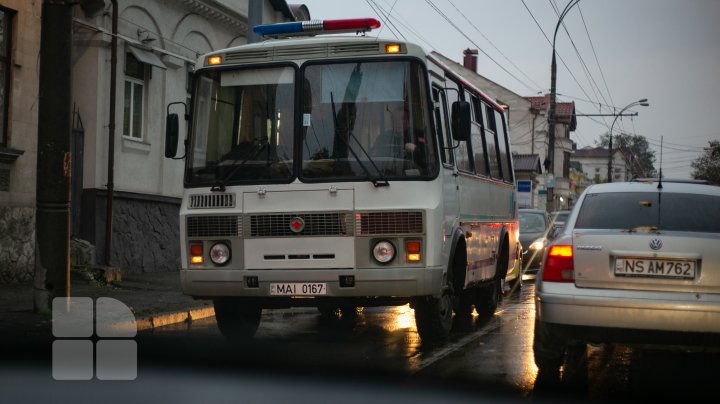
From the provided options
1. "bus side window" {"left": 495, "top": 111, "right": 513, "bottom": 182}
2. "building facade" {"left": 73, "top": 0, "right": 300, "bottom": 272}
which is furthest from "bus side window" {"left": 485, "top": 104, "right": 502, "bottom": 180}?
"building facade" {"left": 73, "top": 0, "right": 300, "bottom": 272}

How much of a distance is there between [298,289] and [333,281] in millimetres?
354

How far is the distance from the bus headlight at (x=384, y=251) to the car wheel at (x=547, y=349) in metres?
2.02

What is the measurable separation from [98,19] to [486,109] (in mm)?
8617

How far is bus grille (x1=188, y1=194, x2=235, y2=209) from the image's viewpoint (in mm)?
9719

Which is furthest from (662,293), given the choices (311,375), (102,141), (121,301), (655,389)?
(102,141)

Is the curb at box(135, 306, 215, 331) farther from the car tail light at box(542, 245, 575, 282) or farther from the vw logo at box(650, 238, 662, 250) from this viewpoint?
the vw logo at box(650, 238, 662, 250)

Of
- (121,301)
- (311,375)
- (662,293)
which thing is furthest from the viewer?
(121,301)

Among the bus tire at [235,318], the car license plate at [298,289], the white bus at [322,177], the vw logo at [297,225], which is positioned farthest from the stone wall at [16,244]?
the vw logo at [297,225]

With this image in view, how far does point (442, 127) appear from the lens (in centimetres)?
998

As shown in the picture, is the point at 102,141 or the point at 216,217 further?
the point at 102,141

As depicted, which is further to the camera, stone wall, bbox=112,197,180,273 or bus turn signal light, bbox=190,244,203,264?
stone wall, bbox=112,197,180,273

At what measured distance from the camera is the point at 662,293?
7117 mm

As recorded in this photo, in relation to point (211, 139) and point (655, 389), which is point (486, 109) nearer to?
point (211, 139)

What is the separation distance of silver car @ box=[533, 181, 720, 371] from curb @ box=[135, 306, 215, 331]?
550cm
